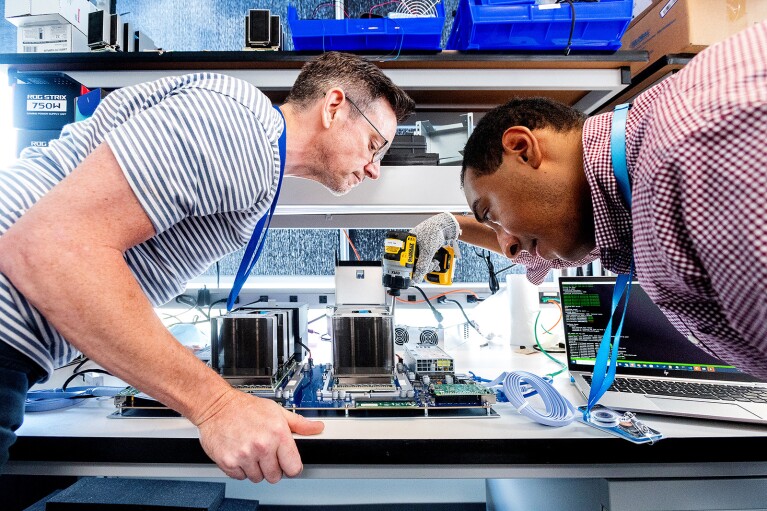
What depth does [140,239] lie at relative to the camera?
63cm

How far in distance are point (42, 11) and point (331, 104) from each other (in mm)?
1103

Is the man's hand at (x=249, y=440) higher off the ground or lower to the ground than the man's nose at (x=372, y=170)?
lower

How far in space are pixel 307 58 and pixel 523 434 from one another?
117cm

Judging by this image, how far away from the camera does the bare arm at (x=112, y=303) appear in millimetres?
559

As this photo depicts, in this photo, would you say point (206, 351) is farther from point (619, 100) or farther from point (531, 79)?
point (619, 100)

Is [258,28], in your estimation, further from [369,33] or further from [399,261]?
[399,261]

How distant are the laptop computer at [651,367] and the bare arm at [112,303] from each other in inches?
29.7

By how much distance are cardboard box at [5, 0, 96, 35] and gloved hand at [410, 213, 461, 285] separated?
1.36 metres

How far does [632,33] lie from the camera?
1.56m

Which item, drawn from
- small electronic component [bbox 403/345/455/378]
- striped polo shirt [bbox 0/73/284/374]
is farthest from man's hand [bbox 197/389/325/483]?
small electronic component [bbox 403/345/455/378]

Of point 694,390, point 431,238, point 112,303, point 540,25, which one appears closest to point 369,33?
point 540,25

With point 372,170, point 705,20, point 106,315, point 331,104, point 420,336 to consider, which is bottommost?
point 420,336

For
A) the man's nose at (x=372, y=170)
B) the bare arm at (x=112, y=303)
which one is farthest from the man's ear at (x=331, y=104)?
the bare arm at (x=112, y=303)

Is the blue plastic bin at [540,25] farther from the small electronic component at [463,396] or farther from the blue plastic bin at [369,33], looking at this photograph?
the small electronic component at [463,396]
